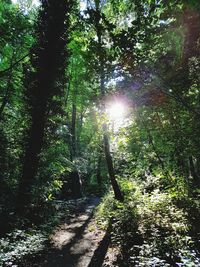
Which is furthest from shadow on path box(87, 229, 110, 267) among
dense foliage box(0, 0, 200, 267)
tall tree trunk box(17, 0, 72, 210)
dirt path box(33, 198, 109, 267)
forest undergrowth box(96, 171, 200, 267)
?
tall tree trunk box(17, 0, 72, 210)

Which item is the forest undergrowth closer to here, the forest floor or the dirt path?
the forest floor

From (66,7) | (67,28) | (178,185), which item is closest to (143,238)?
(178,185)

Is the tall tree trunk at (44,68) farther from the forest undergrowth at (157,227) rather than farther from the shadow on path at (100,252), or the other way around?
the forest undergrowth at (157,227)

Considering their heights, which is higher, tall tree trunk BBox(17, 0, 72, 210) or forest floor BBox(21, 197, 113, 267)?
tall tree trunk BBox(17, 0, 72, 210)

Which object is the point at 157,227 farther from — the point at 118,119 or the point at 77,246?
the point at 118,119

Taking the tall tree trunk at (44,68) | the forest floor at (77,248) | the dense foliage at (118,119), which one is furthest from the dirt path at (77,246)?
the tall tree trunk at (44,68)

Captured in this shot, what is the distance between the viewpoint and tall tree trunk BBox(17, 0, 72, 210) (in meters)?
12.9

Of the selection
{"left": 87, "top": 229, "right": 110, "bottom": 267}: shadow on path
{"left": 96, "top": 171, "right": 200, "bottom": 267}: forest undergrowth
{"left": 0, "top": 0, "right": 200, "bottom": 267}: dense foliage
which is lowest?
{"left": 87, "top": 229, "right": 110, "bottom": 267}: shadow on path

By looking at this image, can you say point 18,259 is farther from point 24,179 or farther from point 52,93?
point 52,93

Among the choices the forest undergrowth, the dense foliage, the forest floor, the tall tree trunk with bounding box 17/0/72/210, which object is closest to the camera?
the dense foliage

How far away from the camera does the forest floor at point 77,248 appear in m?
8.31

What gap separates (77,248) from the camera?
9875mm

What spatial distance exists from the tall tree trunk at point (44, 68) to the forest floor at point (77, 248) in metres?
3.12

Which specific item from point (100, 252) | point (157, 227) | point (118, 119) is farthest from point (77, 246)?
point (118, 119)
